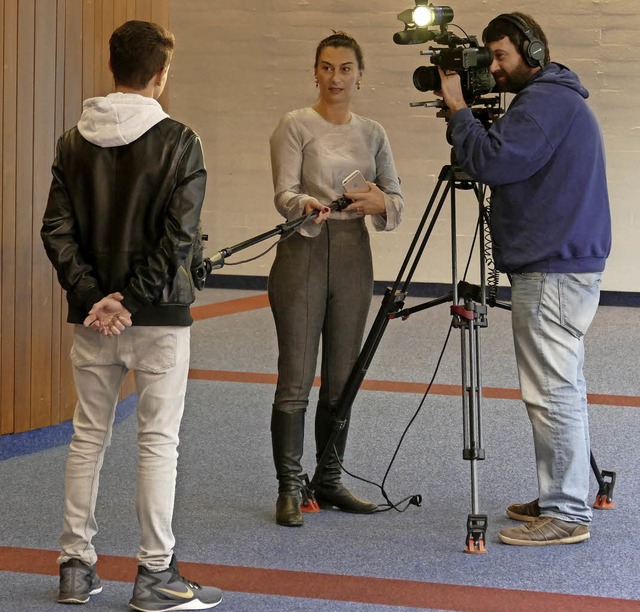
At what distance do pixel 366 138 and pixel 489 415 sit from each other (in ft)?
5.99

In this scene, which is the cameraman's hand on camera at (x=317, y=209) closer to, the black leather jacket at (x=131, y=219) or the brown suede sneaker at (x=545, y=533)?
the black leather jacket at (x=131, y=219)

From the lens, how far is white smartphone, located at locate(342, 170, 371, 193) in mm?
3221

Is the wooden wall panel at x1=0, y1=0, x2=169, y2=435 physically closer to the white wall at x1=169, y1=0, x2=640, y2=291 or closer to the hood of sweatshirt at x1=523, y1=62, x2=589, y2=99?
the hood of sweatshirt at x1=523, y1=62, x2=589, y2=99

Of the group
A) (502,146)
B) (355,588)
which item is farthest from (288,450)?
(502,146)

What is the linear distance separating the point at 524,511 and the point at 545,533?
27cm

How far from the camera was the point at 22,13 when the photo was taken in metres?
3.81

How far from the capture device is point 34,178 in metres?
3.92

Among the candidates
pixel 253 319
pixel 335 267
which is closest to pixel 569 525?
pixel 335 267

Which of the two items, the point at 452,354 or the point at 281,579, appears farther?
the point at 452,354

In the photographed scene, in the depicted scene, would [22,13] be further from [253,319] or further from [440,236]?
[440,236]

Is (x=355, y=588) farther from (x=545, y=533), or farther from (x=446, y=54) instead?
(x=446, y=54)

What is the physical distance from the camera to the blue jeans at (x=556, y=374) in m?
3.09

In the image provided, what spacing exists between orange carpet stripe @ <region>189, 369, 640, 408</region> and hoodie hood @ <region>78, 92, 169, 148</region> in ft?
10.1

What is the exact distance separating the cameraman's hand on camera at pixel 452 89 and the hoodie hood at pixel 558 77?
0.73 feet
